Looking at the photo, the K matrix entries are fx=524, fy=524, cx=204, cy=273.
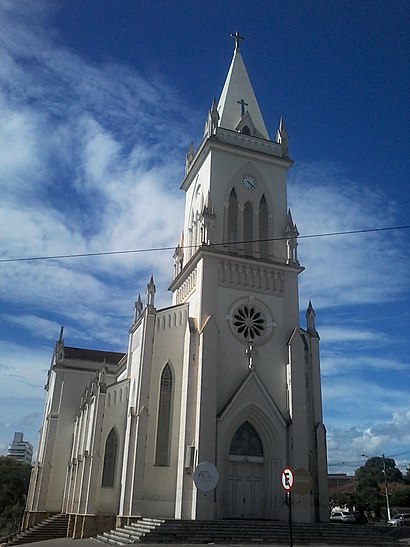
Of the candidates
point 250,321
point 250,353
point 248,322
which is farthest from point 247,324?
point 250,353

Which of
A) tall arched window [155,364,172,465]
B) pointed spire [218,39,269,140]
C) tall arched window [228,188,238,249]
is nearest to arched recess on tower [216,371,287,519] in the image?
tall arched window [155,364,172,465]

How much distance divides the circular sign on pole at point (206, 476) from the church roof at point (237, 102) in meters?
22.2

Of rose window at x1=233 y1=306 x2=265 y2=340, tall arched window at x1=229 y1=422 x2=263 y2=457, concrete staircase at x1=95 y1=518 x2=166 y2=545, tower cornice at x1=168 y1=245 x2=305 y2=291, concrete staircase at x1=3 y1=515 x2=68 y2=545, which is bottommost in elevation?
concrete staircase at x1=3 y1=515 x2=68 y2=545

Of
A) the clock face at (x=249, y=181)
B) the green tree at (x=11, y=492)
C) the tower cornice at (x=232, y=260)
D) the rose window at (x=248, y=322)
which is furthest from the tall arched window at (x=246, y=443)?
the green tree at (x=11, y=492)

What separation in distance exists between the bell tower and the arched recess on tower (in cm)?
5

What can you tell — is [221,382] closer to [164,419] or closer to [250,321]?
[164,419]

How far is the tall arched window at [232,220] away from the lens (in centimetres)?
3248

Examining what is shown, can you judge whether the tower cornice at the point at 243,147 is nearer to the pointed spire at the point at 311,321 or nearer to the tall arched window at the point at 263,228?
the tall arched window at the point at 263,228

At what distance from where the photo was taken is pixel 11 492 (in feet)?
198

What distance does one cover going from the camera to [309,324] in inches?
1266

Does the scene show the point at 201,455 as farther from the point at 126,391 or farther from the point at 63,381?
the point at 63,381

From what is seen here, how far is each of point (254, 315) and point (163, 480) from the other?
10310 mm

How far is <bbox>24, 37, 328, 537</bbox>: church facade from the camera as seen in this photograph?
2641 centimetres

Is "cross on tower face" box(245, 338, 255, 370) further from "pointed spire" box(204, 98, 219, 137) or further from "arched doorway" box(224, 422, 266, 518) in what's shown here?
"pointed spire" box(204, 98, 219, 137)
